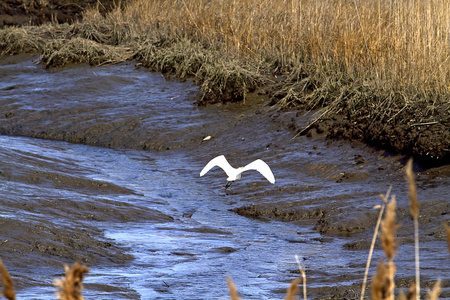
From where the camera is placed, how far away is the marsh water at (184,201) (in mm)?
3898

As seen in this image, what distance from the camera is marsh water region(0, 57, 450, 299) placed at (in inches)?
153

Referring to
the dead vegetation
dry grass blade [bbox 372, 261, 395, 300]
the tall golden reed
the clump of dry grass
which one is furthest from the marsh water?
dry grass blade [bbox 372, 261, 395, 300]

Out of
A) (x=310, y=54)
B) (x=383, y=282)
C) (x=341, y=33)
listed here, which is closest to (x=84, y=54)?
(x=310, y=54)

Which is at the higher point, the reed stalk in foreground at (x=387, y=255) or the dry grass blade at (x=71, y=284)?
the reed stalk in foreground at (x=387, y=255)

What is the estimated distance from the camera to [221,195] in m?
6.58

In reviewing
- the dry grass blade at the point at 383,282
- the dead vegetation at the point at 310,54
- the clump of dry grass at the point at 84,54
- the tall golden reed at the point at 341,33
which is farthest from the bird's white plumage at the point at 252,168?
the clump of dry grass at the point at 84,54

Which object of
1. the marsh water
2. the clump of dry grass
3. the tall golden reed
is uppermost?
the tall golden reed

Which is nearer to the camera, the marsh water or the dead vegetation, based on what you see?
the marsh water

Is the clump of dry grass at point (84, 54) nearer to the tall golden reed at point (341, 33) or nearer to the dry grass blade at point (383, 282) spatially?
the tall golden reed at point (341, 33)

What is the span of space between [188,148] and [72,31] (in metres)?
6.43

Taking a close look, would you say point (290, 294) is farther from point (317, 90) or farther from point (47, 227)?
point (317, 90)

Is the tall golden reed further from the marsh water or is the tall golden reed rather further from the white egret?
the white egret

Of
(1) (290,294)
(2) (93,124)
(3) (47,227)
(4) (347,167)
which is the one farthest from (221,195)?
(1) (290,294)

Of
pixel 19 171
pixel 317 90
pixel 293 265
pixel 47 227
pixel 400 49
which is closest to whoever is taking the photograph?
pixel 293 265
